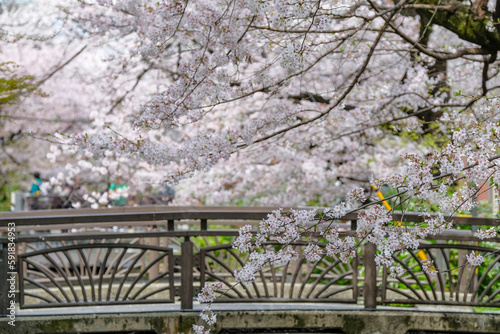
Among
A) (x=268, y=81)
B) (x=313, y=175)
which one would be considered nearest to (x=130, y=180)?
(x=313, y=175)

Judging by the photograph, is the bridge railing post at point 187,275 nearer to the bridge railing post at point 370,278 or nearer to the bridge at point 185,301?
the bridge at point 185,301

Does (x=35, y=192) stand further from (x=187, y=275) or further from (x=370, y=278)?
(x=370, y=278)

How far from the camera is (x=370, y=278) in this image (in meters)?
6.58

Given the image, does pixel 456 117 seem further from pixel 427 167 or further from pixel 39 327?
pixel 39 327

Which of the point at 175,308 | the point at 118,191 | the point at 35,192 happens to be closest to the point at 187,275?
the point at 175,308

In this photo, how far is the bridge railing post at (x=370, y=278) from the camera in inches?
259

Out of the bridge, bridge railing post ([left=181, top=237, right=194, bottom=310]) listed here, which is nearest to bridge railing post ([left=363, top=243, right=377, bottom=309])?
the bridge

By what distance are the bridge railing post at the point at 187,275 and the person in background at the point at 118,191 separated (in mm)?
8982

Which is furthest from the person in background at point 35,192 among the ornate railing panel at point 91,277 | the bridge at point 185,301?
the bridge at point 185,301

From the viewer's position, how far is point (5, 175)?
1894 cm

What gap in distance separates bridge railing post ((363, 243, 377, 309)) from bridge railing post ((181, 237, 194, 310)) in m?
1.87

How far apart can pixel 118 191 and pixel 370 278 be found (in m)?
10.0

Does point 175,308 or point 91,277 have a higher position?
point 91,277

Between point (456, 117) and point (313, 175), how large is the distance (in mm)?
4018
